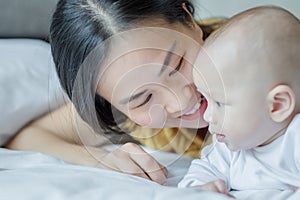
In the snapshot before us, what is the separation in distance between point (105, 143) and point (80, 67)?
22cm

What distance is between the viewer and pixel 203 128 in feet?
3.00

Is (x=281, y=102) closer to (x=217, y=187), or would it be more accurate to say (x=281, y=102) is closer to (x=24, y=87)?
(x=217, y=187)

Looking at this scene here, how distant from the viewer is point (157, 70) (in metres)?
0.83

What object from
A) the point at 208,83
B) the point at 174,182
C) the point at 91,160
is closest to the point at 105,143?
the point at 91,160

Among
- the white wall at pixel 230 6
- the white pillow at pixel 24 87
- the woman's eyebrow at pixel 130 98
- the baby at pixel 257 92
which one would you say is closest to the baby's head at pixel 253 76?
the baby at pixel 257 92

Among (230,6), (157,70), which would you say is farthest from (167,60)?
(230,6)

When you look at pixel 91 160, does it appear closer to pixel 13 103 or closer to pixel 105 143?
pixel 105 143

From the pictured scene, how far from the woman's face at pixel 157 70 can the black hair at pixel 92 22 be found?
0.08 ft

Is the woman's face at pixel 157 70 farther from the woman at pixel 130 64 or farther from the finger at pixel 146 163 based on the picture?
the finger at pixel 146 163

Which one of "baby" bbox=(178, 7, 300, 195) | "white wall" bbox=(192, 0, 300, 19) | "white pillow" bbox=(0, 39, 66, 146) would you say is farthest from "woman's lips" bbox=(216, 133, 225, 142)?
"white wall" bbox=(192, 0, 300, 19)

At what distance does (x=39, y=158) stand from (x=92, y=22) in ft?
0.85

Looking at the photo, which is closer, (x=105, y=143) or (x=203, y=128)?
(x=203, y=128)

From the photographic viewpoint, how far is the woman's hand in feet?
2.96

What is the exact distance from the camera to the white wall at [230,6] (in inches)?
53.5
